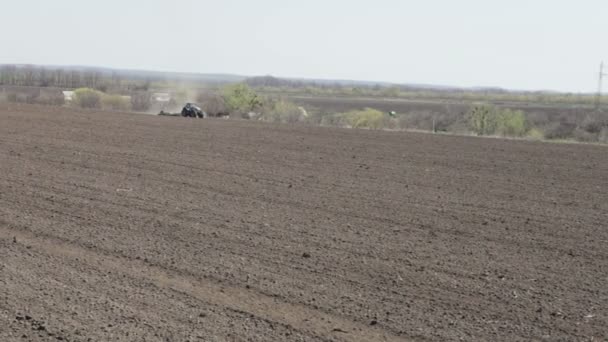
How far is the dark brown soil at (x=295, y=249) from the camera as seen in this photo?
23.1ft

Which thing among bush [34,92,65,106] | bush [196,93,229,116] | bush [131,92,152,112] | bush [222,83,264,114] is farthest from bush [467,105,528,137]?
bush [34,92,65,106]

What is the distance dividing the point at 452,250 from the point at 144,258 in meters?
4.17

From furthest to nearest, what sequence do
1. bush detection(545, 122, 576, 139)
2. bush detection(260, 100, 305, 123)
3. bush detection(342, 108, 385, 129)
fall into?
bush detection(260, 100, 305, 123)
bush detection(342, 108, 385, 129)
bush detection(545, 122, 576, 139)

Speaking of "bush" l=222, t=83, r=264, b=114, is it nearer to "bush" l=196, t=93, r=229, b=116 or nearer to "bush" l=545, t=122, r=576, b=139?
"bush" l=196, t=93, r=229, b=116

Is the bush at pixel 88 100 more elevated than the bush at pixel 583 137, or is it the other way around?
the bush at pixel 88 100

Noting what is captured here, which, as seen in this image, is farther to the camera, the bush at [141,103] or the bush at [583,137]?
the bush at [141,103]

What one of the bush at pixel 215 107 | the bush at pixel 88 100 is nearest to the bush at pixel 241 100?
the bush at pixel 215 107

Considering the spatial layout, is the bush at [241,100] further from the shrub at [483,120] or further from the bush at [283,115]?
the shrub at [483,120]

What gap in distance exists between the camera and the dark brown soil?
7.03 meters

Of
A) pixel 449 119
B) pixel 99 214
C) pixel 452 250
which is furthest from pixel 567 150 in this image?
pixel 449 119

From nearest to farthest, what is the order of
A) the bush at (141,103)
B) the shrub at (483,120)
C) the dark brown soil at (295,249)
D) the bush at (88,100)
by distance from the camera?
the dark brown soil at (295,249), the shrub at (483,120), the bush at (88,100), the bush at (141,103)

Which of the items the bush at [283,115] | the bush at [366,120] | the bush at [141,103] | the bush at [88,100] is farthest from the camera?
the bush at [141,103]

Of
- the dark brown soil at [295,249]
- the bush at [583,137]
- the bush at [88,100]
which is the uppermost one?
the bush at [88,100]

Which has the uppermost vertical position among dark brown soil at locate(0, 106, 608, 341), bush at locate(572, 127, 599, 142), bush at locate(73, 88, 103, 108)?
bush at locate(73, 88, 103, 108)
